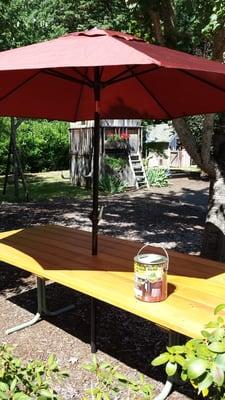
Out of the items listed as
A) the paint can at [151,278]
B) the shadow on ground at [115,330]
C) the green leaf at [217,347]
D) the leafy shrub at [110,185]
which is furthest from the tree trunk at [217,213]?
the leafy shrub at [110,185]

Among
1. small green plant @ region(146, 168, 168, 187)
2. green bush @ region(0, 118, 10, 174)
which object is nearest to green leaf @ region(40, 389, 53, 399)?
small green plant @ region(146, 168, 168, 187)

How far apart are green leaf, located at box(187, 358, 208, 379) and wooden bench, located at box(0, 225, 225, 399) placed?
3.88 ft

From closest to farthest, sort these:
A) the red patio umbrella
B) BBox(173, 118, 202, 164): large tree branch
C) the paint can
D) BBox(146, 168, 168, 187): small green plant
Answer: the red patio umbrella, the paint can, BBox(173, 118, 202, 164): large tree branch, BBox(146, 168, 168, 187): small green plant

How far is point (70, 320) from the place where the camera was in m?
5.06

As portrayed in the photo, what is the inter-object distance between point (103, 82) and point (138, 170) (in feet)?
49.0

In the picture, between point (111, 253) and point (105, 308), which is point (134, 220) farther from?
point (111, 253)

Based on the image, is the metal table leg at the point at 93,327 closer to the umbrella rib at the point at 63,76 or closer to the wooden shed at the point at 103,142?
the umbrella rib at the point at 63,76

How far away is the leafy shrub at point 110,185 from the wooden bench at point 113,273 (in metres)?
11.9

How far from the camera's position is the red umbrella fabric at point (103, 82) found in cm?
285

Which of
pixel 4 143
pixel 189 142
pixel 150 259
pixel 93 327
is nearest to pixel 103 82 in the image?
pixel 150 259

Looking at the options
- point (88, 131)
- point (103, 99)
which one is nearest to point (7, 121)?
point (88, 131)

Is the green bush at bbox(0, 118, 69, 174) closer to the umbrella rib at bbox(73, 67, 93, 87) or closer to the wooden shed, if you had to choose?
the wooden shed

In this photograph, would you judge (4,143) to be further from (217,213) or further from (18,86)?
(18,86)

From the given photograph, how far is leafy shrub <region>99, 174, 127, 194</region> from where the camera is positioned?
17.1 metres
